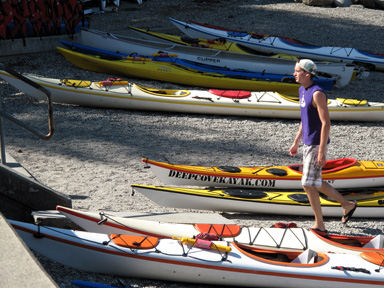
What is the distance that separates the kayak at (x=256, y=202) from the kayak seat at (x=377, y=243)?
2.91 ft

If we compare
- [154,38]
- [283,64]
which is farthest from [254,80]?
[154,38]

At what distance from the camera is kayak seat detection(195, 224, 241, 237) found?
14.9ft

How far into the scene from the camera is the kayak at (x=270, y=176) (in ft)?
18.2

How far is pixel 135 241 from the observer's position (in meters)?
4.23

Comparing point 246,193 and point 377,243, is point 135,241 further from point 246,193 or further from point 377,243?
point 377,243

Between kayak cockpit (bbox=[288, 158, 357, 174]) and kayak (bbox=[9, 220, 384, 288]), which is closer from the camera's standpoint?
kayak (bbox=[9, 220, 384, 288])

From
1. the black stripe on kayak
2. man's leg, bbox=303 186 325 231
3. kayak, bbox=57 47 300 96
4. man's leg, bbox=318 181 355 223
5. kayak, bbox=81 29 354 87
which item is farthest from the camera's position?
kayak, bbox=81 29 354 87

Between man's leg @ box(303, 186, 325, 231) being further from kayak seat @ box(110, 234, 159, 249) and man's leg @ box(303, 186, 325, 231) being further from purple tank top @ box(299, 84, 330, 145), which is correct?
kayak seat @ box(110, 234, 159, 249)

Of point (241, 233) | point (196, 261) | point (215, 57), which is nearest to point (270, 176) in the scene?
point (241, 233)

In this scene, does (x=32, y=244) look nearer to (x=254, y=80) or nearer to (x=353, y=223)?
(x=353, y=223)

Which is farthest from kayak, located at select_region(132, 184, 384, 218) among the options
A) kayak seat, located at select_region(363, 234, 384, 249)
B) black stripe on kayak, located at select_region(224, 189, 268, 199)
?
kayak seat, located at select_region(363, 234, 384, 249)

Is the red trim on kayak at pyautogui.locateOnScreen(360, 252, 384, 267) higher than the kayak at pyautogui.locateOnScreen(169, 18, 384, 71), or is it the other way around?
the kayak at pyautogui.locateOnScreen(169, 18, 384, 71)

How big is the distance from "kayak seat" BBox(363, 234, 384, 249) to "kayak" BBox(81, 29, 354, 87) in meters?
5.45

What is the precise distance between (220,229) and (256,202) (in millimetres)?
872
